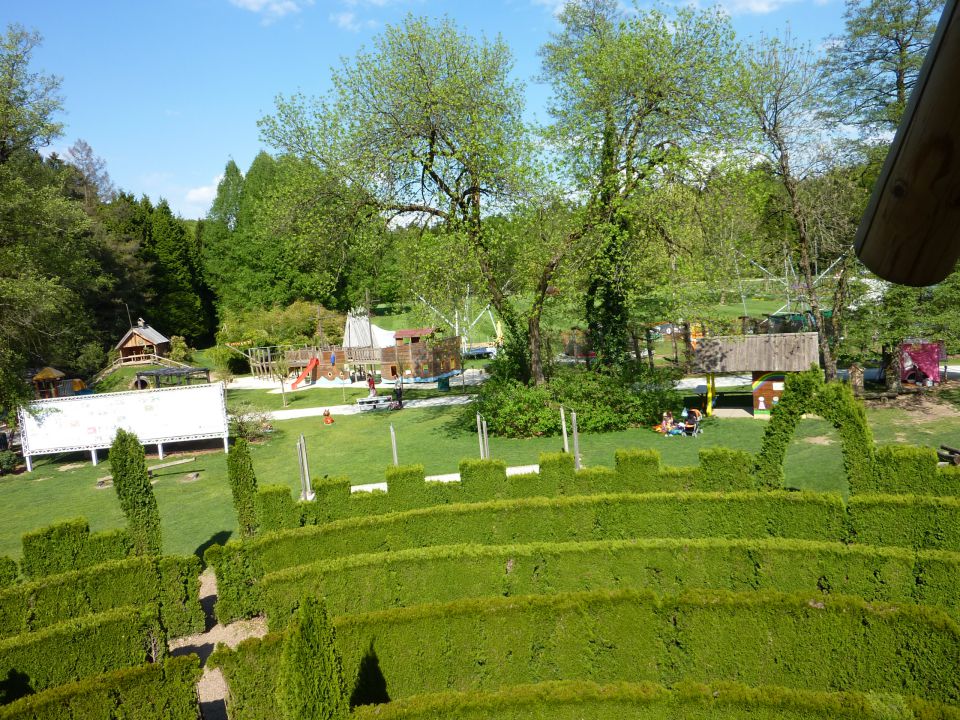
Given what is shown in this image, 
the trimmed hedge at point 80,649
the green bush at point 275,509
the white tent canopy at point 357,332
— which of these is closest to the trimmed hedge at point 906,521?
the green bush at point 275,509

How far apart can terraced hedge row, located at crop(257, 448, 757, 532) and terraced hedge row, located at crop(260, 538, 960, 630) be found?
2.38m

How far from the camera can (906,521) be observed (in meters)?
12.4

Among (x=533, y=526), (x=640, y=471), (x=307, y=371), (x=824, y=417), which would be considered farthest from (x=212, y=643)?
(x=307, y=371)

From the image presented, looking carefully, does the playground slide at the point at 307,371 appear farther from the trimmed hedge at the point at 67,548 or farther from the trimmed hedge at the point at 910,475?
the trimmed hedge at the point at 910,475

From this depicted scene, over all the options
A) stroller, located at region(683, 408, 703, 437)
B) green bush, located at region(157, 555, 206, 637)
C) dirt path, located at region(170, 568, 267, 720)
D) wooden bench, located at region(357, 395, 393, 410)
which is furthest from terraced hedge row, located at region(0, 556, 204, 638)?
wooden bench, located at region(357, 395, 393, 410)

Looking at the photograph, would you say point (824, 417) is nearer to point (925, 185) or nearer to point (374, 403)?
point (925, 185)

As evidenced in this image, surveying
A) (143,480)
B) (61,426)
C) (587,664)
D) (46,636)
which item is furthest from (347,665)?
(61,426)

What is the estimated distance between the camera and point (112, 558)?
44.9 ft

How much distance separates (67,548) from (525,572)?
30.7 feet

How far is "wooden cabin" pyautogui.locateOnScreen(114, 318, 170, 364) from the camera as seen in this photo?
5481 centimetres

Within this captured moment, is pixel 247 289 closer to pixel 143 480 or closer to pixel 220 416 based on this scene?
pixel 220 416

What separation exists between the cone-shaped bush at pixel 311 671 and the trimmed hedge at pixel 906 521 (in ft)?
33.5

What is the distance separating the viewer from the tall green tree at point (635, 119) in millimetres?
24156

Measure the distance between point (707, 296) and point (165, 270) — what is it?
5635cm
